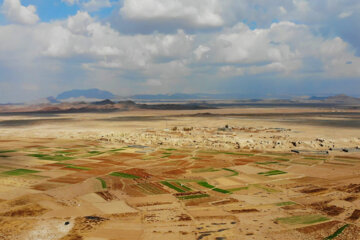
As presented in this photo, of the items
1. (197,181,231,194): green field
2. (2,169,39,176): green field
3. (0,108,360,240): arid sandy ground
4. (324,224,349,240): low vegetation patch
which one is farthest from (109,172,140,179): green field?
(324,224,349,240): low vegetation patch

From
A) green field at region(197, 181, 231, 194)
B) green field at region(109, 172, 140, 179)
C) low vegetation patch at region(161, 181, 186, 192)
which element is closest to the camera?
green field at region(197, 181, 231, 194)

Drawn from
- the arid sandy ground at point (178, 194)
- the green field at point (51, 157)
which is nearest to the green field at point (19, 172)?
the arid sandy ground at point (178, 194)

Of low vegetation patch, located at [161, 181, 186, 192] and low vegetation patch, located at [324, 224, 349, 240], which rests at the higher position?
low vegetation patch, located at [324, 224, 349, 240]

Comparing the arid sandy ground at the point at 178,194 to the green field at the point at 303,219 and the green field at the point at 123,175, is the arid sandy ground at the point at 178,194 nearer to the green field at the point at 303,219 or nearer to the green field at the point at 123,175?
the green field at the point at 303,219

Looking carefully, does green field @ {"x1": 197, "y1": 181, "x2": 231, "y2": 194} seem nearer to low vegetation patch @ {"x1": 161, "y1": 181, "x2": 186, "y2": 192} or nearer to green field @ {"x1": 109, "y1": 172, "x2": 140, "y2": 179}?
low vegetation patch @ {"x1": 161, "y1": 181, "x2": 186, "y2": 192}

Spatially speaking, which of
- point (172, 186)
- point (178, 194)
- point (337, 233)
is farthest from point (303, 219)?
→ point (172, 186)

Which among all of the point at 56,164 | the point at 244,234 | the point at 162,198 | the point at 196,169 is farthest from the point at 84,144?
the point at 244,234

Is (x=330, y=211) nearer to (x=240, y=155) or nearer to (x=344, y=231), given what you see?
(x=344, y=231)

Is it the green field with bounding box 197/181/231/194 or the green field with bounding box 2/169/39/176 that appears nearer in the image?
the green field with bounding box 197/181/231/194
